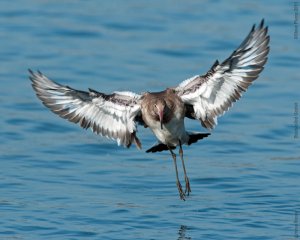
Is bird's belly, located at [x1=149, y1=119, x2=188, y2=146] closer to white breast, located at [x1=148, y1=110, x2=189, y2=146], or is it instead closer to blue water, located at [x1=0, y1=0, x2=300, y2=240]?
white breast, located at [x1=148, y1=110, x2=189, y2=146]

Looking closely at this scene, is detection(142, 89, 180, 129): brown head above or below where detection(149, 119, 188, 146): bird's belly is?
above

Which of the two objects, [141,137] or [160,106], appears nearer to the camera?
[160,106]

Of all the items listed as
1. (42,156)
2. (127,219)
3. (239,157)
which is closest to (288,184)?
(239,157)

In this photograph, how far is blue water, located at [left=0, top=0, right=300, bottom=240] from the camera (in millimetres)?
14695

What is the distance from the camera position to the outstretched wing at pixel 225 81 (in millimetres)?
13414

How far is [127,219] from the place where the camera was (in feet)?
48.1

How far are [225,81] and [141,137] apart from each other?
4.57 meters

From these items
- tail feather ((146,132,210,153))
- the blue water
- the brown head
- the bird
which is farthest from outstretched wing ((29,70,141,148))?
the blue water

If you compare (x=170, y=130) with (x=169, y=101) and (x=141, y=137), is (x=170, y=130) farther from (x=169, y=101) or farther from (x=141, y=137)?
(x=141, y=137)

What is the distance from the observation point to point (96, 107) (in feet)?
47.0

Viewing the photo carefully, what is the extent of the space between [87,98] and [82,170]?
9.19 ft

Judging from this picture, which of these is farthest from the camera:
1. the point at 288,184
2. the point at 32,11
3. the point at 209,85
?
the point at 32,11

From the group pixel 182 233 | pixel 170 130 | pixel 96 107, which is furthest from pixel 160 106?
pixel 182 233

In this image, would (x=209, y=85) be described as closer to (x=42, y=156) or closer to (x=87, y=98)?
(x=87, y=98)
